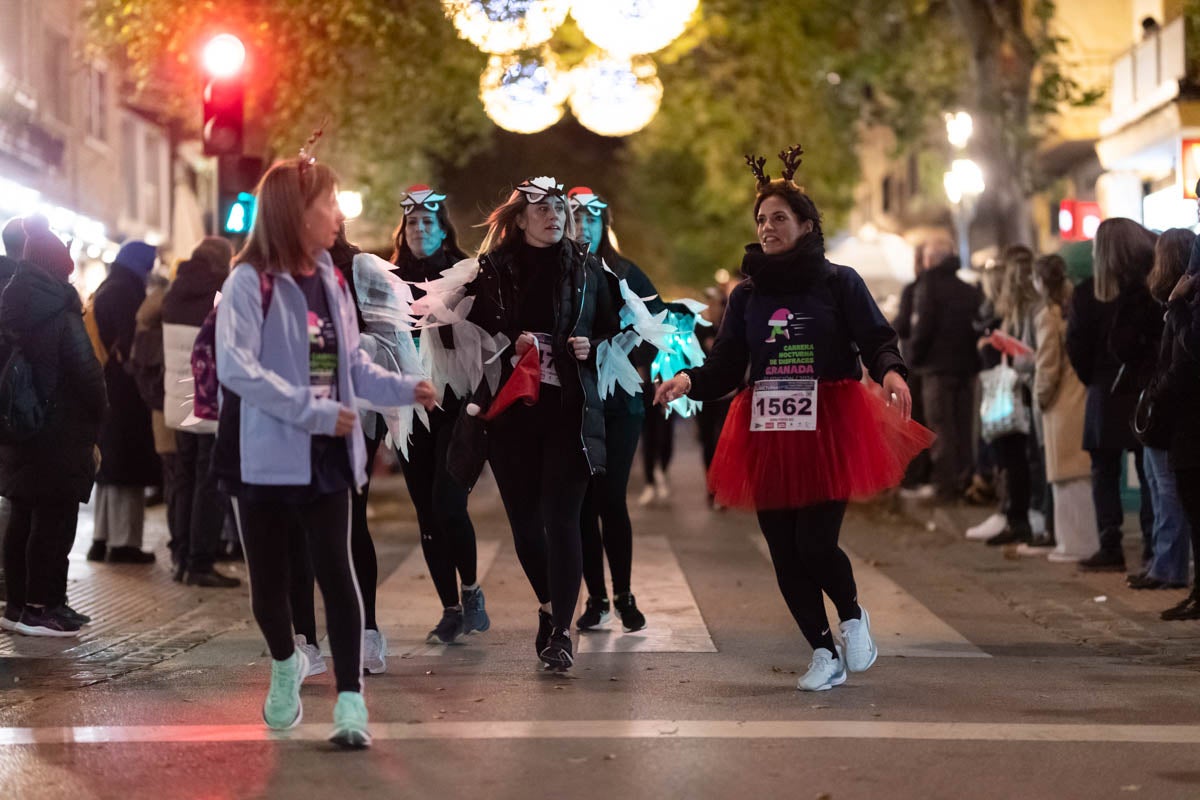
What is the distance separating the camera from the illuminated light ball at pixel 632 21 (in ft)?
44.8

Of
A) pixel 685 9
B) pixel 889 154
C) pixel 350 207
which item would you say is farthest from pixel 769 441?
pixel 889 154

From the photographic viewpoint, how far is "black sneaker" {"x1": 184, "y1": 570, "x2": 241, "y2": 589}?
1141 centimetres

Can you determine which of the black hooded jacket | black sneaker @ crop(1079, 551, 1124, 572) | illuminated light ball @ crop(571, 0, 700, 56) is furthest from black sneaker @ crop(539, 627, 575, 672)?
illuminated light ball @ crop(571, 0, 700, 56)

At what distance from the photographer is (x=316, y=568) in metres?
6.25

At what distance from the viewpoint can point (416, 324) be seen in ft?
26.4

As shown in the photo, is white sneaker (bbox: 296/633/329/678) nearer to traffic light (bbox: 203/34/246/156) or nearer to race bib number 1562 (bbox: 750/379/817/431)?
race bib number 1562 (bbox: 750/379/817/431)

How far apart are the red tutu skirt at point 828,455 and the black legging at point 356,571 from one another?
1.53 meters

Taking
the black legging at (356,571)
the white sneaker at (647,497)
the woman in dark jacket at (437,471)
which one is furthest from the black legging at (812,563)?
the white sneaker at (647,497)

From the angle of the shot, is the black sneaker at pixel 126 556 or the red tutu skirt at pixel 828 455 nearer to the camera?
the red tutu skirt at pixel 828 455

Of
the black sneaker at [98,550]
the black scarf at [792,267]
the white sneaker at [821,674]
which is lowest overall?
the white sneaker at [821,674]

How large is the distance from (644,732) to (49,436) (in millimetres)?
4117

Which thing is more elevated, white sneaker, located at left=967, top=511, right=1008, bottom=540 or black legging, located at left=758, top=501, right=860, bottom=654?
black legging, located at left=758, top=501, right=860, bottom=654

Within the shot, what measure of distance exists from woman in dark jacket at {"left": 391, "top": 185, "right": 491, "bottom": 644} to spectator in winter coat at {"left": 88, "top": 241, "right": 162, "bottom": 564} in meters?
3.99

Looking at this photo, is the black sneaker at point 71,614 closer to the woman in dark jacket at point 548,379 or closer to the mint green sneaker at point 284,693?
the woman in dark jacket at point 548,379
